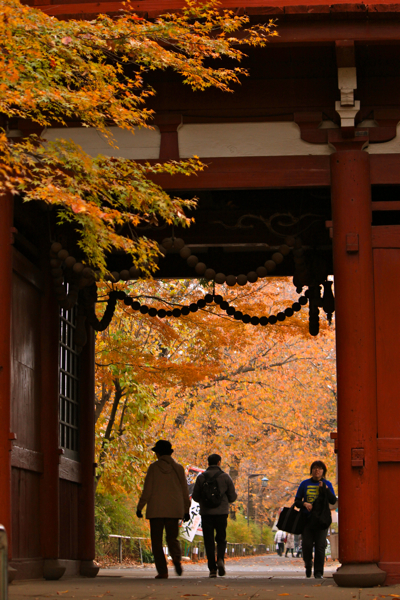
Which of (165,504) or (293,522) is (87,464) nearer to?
(165,504)

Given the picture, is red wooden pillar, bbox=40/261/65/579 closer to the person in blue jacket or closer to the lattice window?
the lattice window

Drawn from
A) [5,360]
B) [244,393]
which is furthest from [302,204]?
[244,393]

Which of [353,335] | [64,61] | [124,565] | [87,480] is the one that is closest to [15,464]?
[87,480]

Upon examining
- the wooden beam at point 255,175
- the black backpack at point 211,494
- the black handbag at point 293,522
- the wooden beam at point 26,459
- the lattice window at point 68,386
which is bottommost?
the black handbag at point 293,522

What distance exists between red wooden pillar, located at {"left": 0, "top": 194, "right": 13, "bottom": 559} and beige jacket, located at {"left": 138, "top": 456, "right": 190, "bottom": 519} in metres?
2.20

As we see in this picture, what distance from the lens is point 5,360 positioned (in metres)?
8.00

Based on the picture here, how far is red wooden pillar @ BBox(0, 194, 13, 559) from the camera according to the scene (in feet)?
25.8

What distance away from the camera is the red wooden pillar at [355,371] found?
7625mm

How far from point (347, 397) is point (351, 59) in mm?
3165

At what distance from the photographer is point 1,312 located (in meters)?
8.01

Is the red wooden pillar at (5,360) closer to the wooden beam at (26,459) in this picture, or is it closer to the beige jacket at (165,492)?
the wooden beam at (26,459)

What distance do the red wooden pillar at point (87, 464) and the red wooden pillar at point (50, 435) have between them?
1319mm

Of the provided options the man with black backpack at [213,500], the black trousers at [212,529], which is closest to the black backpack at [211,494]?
the man with black backpack at [213,500]

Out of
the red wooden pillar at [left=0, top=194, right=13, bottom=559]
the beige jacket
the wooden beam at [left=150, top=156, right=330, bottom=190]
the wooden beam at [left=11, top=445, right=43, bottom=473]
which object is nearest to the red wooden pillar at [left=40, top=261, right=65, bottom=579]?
the wooden beam at [left=11, top=445, right=43, bottom=473]
